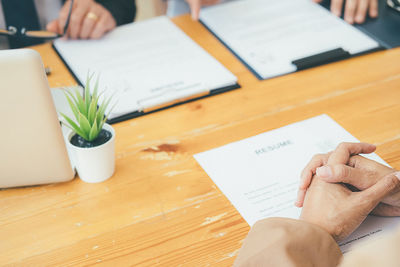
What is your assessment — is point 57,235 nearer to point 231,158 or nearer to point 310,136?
point 231,158

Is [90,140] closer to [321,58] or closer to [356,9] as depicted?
[321,58]

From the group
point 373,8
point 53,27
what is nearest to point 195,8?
point 53,27

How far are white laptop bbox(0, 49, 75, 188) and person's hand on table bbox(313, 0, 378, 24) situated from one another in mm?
867

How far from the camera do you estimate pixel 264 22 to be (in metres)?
1.21

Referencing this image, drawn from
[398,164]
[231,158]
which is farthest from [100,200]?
[398,164]

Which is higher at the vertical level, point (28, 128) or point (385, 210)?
point (28, 128)

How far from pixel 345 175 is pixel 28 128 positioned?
0.49 meters

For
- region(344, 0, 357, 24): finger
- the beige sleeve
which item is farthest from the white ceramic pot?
region(344, 0, 357, 24): finger

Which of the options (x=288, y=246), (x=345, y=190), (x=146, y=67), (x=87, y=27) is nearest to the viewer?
(x=288, y=246)

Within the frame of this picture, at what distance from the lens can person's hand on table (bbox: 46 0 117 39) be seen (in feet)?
3.77

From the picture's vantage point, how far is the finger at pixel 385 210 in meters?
0.65

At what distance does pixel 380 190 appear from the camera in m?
0.63

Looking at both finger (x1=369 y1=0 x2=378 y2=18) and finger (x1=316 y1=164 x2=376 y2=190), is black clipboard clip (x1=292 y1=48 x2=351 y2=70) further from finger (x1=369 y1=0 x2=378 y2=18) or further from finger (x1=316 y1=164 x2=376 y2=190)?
finger (x1=316 y1=164 x2=376 y2=190)

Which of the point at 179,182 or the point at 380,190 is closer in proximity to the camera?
the point at 380,190
